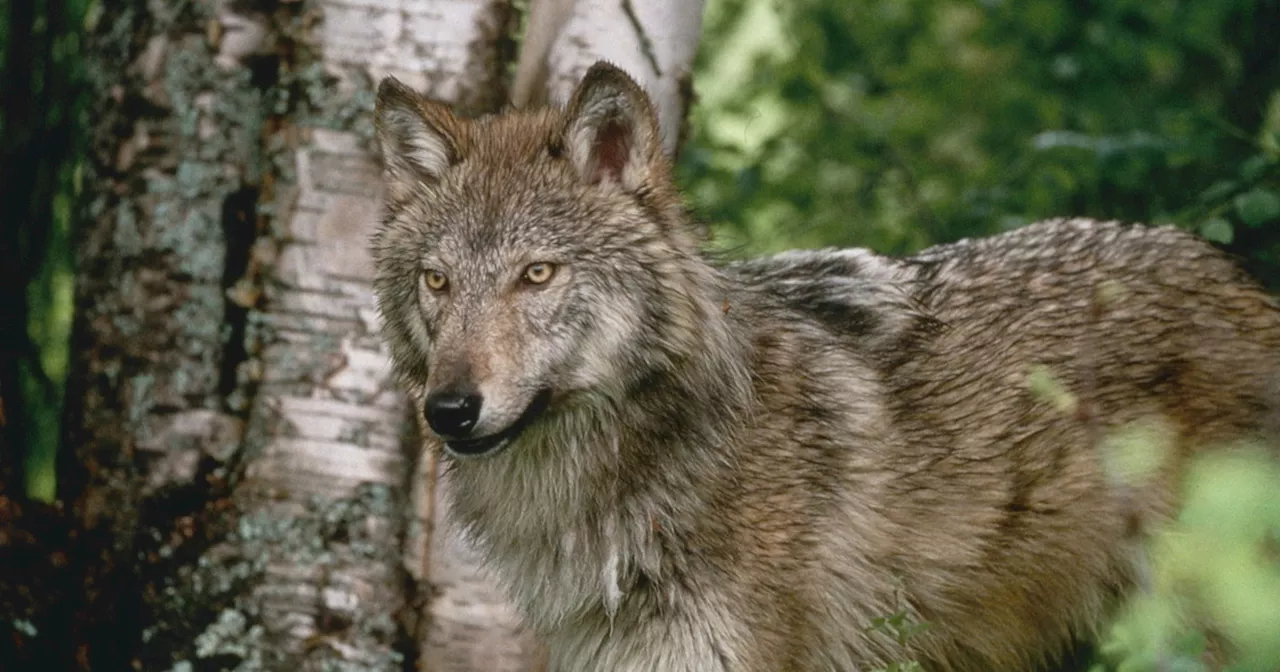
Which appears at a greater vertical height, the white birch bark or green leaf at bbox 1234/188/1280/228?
green leaf at bbox 1234/188/1280/228

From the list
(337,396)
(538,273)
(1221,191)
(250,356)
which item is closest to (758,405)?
(538,273)

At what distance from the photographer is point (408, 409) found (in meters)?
4.11

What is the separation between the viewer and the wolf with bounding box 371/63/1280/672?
3324mm

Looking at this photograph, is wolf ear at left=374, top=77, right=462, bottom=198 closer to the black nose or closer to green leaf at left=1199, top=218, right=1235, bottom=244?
the black nose

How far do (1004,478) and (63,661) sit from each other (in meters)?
2.98

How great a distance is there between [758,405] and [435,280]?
3.15ft

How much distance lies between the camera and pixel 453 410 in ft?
9.86

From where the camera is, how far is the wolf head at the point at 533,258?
125 inches

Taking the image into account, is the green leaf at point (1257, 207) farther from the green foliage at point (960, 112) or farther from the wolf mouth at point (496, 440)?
the wolf mouth at point (496, 440)

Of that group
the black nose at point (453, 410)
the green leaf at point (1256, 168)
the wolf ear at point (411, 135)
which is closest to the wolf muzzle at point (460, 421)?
the black nose at point (453, 410)

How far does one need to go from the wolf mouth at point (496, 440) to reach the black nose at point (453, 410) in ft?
0.19

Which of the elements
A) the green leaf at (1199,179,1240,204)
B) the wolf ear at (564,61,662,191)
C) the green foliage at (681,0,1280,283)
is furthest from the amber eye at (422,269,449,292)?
the green leaf at (1199,179,1240,204)

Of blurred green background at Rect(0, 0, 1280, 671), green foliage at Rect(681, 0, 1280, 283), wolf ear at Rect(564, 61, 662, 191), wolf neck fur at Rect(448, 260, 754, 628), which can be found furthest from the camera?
green foliage at Rect(681, 0, 1280, 283)

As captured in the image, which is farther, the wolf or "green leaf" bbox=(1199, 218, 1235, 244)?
"green leaf" bbox=(1199, 218, 1235, 244)
